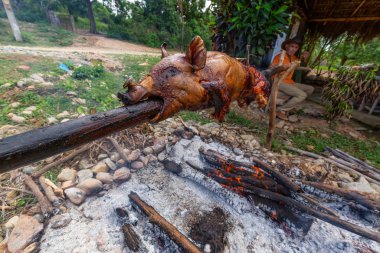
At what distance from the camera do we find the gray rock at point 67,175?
256 cm

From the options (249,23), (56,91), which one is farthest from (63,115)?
(249,23)

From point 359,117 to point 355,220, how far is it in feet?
15.7

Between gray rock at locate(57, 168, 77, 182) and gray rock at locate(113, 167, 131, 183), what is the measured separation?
52cm

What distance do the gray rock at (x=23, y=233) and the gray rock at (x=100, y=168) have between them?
82cm

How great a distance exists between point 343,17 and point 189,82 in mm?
8613

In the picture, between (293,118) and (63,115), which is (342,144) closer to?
(293,118)

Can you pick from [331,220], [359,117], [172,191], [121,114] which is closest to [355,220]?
[331,220]

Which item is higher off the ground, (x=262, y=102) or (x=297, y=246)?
(x=262, y=102)

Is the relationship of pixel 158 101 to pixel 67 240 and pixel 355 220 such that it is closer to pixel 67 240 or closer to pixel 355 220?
pixel 67 240

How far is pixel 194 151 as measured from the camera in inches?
138

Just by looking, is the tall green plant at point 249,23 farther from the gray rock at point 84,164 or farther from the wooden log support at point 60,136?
the wooden log support at point 60,136

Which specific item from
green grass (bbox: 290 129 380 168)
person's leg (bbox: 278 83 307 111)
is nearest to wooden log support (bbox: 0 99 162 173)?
green grass (bbox: 290 129 380 168)

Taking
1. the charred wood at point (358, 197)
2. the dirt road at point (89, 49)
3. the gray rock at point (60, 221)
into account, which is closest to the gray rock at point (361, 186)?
the charred wood at point (358, 197)

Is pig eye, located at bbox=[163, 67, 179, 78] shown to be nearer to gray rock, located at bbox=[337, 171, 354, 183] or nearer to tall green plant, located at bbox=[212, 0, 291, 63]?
gray rock, located at bbox=[337, 171, 354, 183]
